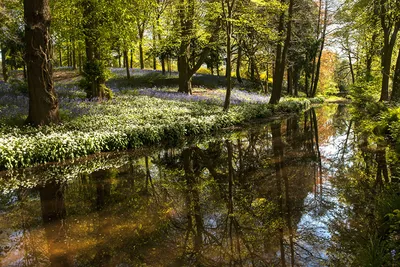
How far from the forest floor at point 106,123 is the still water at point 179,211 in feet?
1.68

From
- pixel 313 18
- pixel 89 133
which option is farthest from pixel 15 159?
pixel 313 18

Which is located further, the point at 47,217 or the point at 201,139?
the point at 201,139

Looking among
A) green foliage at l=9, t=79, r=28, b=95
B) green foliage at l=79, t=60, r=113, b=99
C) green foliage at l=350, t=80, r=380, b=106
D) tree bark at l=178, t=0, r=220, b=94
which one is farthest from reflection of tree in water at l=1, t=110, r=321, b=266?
green foliage at l=350, t=80, r=380, b=106

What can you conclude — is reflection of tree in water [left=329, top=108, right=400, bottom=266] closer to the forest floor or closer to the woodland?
the woodland

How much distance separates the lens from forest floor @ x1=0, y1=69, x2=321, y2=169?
8.66m

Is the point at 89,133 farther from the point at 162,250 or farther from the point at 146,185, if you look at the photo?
the point at 162,250

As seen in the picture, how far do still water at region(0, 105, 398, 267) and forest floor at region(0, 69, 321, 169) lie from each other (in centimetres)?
51

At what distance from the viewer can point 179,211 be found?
5.43 metres

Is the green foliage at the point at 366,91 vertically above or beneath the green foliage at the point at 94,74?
beneath

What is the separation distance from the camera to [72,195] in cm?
629

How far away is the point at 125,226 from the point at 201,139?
311 inches

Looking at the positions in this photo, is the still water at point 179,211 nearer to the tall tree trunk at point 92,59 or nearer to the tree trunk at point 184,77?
the tall tree trunk at point 92,59

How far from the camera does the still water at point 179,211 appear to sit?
4027 mm

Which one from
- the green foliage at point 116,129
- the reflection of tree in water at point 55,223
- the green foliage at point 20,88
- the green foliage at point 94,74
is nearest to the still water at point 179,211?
the reflection of tree in water at point 55,223
